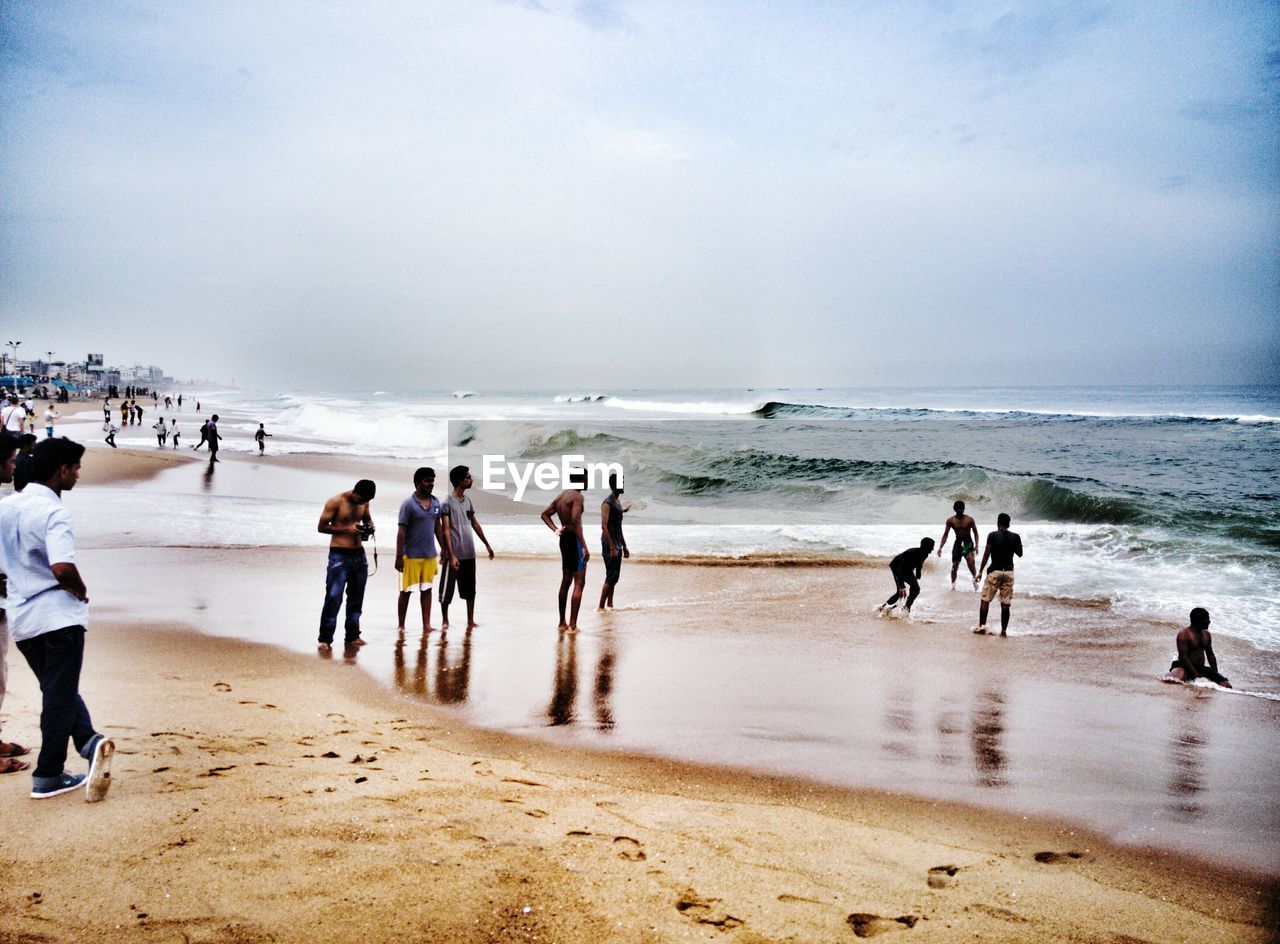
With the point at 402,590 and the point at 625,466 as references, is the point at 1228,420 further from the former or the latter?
the point at 402,590

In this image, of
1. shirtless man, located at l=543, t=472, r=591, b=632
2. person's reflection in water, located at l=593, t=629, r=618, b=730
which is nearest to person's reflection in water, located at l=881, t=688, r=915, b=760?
person's reflection in water, located at l=593, t=629, r=618, b=730

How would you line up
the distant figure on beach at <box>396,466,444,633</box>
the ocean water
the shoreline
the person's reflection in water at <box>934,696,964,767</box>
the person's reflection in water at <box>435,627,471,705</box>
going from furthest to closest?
the ocean water < the distant figure on beach at <box>396,466,444,633</box> < the person's reflection in water at <box>435,627,471,705</box> < the person's reflection in water at <box>934,696,964,767</box> < the shoreline

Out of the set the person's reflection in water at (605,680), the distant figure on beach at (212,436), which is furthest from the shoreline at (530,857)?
the distant figure on beach at (212,436)

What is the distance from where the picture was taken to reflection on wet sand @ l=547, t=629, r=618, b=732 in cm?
689

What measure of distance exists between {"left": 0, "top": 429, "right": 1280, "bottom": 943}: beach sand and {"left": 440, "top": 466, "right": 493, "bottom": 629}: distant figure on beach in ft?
3.03

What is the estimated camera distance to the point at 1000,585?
11.1 metres

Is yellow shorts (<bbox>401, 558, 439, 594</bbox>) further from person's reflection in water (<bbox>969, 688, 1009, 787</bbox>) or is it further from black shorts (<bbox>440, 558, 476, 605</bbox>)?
person's reflection in water (<bbox>969, 688, 1009, 787</bbox>)

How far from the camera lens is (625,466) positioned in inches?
1372

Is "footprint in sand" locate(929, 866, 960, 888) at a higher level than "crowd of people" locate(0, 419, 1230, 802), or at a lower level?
lower

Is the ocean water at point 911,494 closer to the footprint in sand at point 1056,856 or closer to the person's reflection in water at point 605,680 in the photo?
the person's reflection in water at point 605,680

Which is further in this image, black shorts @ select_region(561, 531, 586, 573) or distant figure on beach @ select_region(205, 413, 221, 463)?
distant figure on beach @ select_region(205, 413, 221, 463)

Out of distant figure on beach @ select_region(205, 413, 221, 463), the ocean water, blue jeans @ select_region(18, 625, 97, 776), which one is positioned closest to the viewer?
blue jeans @ select_region(18, 625, 97, 776)

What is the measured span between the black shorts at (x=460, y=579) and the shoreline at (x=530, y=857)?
12.8ft

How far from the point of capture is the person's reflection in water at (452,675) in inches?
291
